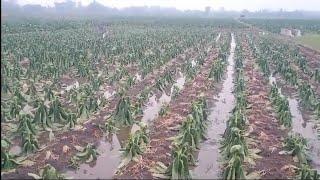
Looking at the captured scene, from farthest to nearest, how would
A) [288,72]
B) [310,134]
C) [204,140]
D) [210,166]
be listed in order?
[288,72] < [310,134] < [204,140] < [210,166]

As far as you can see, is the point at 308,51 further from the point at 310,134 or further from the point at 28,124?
the point at 28,124

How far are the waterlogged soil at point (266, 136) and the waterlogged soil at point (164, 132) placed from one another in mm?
2002

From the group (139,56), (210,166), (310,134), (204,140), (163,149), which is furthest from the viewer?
(139,56)

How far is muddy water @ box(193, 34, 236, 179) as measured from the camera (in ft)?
33.7

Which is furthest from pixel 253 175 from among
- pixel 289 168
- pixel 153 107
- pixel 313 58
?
pixel 313 58

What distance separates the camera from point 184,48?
34594 mm

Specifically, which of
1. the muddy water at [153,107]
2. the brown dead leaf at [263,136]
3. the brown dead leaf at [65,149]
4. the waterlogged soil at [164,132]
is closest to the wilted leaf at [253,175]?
the waterlogged soil at [164,132]

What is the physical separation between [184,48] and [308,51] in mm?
9385

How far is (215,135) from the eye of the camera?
12984 millimetres

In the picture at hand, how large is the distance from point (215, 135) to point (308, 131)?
9.80 feet

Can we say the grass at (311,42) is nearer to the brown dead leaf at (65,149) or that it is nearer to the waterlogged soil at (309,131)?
the waterlogged soil at (309,131)

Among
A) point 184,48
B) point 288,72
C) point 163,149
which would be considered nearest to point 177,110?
point 163,149

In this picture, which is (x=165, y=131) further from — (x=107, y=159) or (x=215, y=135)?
(x=107, y=159)

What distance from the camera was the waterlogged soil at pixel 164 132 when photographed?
9.95m
